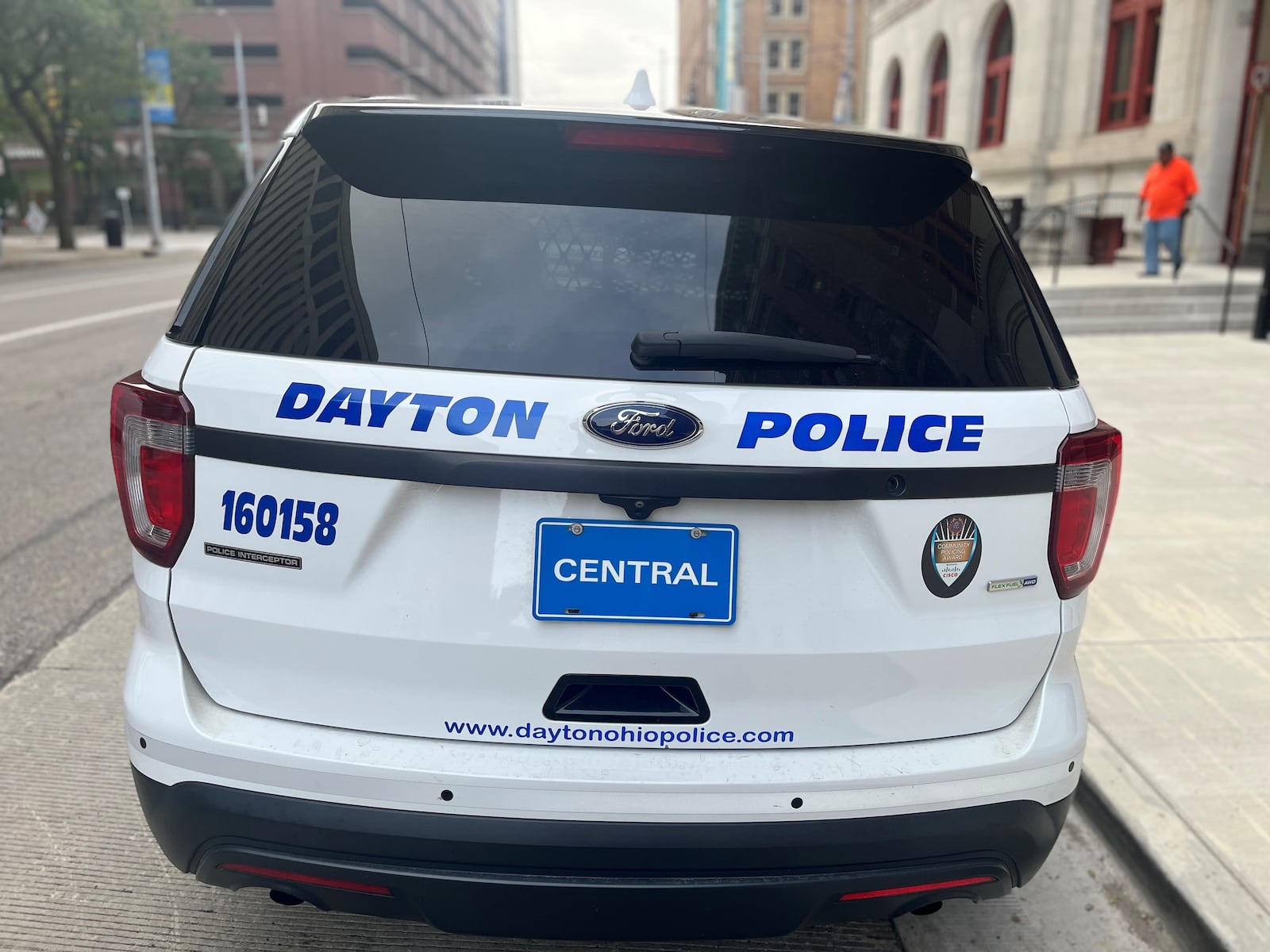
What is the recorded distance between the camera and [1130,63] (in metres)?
21.0

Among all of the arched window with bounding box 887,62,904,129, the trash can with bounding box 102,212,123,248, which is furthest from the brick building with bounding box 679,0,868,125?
the trash can with bounding box 102,212,123,248

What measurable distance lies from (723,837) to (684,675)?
298mm

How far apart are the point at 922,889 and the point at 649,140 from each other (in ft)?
4.98

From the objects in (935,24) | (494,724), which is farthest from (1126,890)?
(935,24)

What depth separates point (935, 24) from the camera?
30031 millimetres

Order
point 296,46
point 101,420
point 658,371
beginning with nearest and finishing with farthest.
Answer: point 658,371 < point 101,420 < point 296,46

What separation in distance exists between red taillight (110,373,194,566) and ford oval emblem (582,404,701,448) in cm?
76

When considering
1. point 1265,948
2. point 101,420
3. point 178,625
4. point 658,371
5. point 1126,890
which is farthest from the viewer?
point 101,420

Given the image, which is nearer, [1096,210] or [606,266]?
[606,266]

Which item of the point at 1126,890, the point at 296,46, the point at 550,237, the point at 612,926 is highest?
the point at 296,46

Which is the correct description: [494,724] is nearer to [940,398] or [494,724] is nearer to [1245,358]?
[940,398]

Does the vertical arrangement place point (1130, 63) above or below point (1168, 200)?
above

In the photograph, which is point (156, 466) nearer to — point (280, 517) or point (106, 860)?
point (280, 517)

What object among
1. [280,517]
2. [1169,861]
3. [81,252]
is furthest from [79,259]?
[1169,861]
